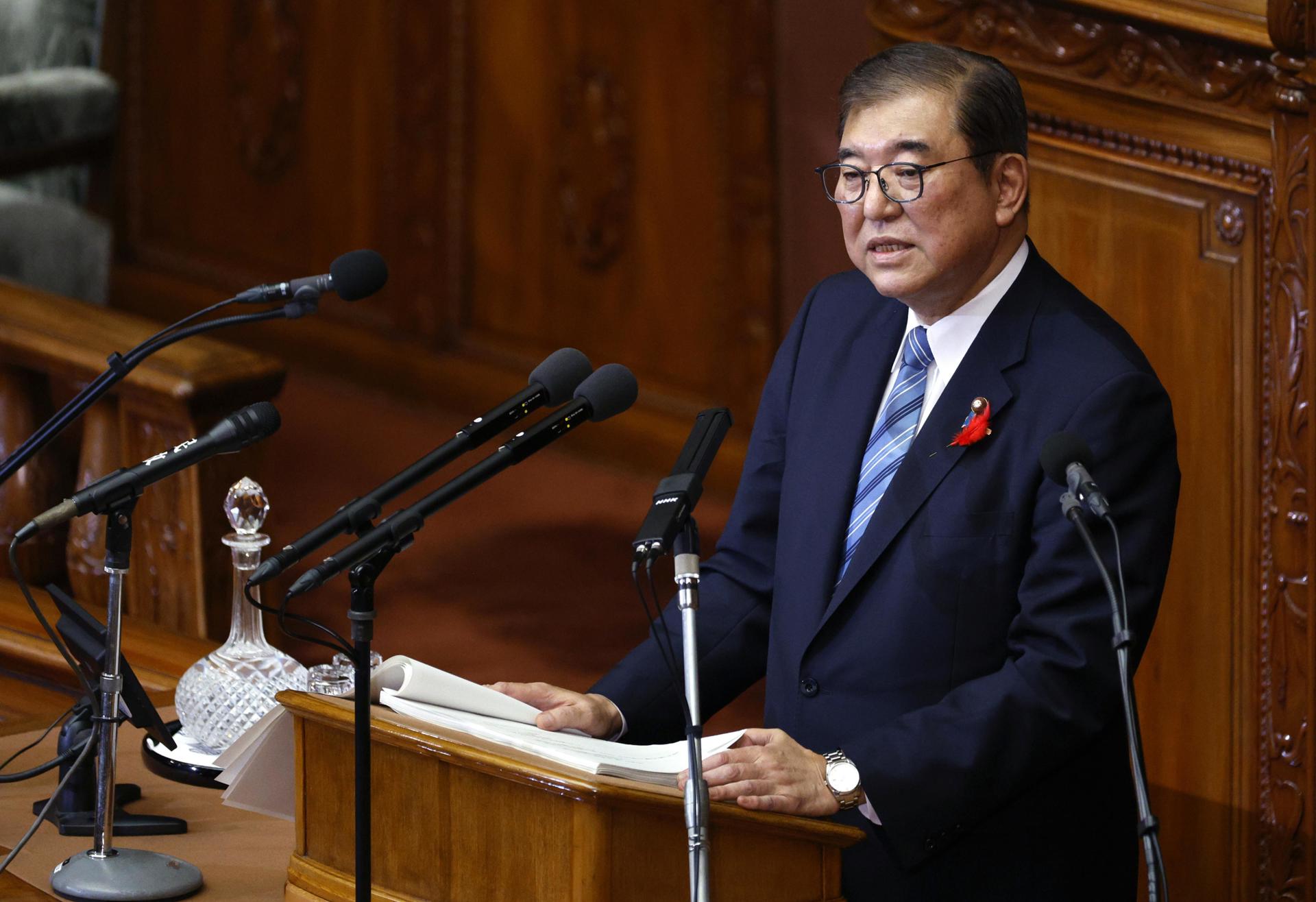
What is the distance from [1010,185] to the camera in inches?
91.4

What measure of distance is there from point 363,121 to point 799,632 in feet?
13.4

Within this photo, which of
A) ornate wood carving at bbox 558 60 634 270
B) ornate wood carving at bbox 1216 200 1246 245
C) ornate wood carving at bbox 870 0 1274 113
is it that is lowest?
ornate wood carving at bbox 558 60 634 270

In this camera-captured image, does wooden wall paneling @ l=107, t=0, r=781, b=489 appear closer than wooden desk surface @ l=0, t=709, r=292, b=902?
No

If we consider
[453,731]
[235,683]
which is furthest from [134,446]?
[453,731]

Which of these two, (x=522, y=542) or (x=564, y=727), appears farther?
(x=522, y=542)

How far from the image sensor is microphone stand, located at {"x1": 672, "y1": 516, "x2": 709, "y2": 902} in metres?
1.76

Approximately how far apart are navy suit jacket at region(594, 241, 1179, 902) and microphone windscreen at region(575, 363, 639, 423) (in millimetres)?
470

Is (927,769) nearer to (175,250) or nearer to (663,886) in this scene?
(663,886)

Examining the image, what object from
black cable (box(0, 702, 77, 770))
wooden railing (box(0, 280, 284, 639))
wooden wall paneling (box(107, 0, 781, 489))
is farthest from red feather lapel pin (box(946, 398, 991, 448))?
wooden wall paneling (box(107, 0, 781, 489))

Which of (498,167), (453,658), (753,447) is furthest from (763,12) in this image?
(753,447)

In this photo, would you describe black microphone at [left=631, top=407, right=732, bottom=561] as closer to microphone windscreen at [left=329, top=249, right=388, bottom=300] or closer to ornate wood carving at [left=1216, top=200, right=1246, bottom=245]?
microphone windscreen at [left=329, top=249, right=388, bottom=300]

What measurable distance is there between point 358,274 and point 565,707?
55cm

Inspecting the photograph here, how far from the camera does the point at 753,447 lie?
258 cm

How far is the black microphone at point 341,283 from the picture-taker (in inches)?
84.5
